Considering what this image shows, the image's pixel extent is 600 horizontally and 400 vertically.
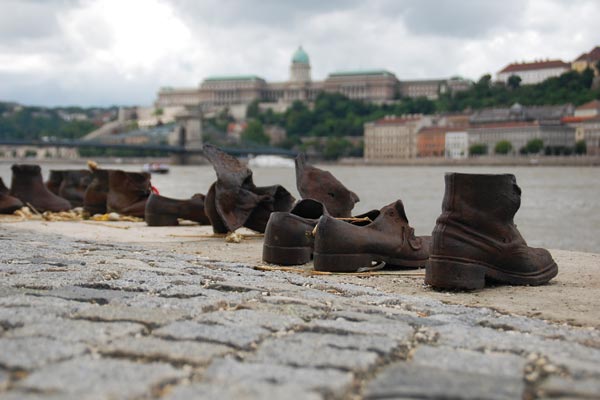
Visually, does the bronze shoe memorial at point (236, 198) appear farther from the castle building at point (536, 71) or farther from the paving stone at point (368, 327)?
the castle building at point (536, 71)

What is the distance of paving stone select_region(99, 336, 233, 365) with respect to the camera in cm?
273

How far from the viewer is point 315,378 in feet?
8.34

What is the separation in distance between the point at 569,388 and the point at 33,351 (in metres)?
1.53

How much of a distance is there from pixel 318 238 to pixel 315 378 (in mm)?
3136

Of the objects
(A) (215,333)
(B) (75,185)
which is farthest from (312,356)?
(B) (75,185)

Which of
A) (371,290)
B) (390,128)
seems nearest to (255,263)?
(371,290)

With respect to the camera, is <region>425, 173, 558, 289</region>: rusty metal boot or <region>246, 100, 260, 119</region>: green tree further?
<region>246, 100, 260, 119</region>: green tree

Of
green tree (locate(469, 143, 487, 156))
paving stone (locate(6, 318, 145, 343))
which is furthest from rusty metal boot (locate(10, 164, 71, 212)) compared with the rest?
green tree (locate(469, 143, 487, 156))

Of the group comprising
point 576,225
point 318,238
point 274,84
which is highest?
point 274,84

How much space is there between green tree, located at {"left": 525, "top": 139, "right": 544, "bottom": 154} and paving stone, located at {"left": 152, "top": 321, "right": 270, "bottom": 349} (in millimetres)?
103128

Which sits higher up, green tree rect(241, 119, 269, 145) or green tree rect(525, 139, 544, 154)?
green tree rect(241, 119, 269, 145)

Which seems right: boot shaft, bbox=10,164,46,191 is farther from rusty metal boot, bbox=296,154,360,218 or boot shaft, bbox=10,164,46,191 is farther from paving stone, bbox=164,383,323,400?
paving stone, bbox=164,383,323,400

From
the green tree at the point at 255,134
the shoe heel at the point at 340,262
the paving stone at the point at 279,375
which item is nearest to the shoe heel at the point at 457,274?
the shoe heel at the point at 340,262

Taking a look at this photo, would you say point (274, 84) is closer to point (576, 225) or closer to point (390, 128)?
point (390, 128)
